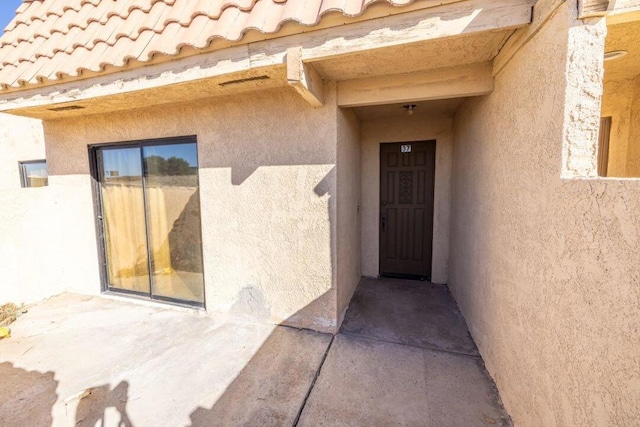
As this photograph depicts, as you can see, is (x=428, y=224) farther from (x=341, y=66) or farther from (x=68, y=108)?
(x=68, y=108)

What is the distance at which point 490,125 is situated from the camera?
290cm

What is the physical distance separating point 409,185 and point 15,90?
6276 millimetres

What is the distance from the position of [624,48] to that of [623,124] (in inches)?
54.3

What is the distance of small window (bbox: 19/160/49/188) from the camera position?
7879 mm

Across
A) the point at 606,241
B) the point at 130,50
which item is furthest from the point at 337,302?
the point at 130,50

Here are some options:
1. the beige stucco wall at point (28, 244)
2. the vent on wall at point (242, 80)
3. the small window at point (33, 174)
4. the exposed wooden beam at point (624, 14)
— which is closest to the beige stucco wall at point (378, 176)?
the vent on wall at point (242, 80)

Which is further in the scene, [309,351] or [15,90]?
[15,90]

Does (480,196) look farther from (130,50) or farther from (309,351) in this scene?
(130,50)

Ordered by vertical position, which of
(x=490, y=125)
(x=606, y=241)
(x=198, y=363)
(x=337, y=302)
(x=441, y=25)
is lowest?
(x=198, y=363)

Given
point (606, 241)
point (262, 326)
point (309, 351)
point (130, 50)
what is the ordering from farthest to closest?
point (262, 326) → point (309, 351) → point (130, 50) → point (606, 241)

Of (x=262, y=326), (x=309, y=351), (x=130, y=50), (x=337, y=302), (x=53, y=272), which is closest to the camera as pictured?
(x=130, y=50)

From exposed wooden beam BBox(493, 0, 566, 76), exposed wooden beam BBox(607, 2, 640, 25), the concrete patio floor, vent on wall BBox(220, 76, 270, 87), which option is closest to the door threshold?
the concrete patio floor

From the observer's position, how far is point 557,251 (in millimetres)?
1657

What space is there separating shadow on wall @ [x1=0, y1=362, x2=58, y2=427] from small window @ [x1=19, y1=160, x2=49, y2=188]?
24.1 feet
